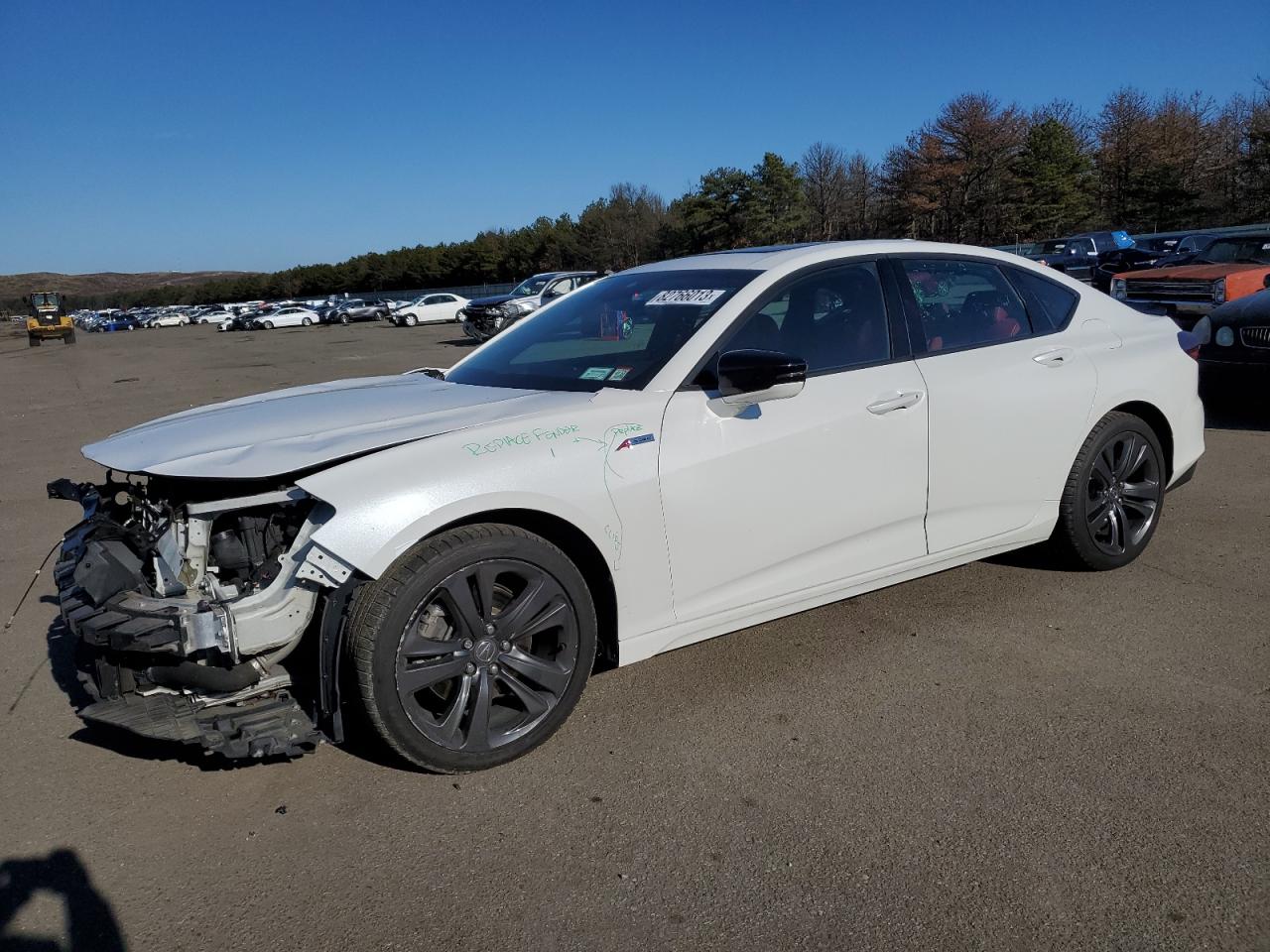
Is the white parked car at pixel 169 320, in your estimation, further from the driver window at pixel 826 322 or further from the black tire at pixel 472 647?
the black tire at pixel 472 647

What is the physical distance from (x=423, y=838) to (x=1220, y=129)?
65.6 metres

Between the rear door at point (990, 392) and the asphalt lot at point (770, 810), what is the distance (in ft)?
1.74

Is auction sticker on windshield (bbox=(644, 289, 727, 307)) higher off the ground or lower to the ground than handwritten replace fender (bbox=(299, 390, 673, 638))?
higher

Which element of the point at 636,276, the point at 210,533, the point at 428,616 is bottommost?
the point at 428,616

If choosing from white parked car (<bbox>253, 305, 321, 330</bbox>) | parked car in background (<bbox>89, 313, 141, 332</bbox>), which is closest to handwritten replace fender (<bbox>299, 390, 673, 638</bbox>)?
white parked car (<bbox>253, 305, 321, 330</bbox>)

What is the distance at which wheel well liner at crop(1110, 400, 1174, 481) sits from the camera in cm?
462

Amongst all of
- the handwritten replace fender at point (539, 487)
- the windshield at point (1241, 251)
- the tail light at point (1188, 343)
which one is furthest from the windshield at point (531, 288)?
the handwritten replace fender at point (539, 487)

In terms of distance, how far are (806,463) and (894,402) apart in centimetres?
53

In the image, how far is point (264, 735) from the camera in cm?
277

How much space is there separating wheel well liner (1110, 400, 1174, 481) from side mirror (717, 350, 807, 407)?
6.93 ft

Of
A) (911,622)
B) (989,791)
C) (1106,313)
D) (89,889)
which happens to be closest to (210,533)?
(89,889)

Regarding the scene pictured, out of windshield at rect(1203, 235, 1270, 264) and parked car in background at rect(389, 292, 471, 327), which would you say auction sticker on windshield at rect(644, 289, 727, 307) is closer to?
windshield at rect(1203, 235, 1270, 264)

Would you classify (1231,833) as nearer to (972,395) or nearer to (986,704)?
(986,704)

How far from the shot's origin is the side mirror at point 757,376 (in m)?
3.22
